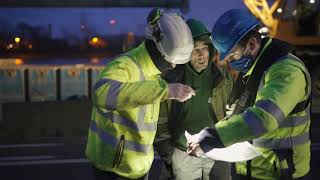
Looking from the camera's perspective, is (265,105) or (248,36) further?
(248,36)

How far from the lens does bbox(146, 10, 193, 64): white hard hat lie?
232cm

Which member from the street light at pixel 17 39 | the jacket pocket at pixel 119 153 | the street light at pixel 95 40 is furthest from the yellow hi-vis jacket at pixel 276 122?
the street light at pixel 95 40

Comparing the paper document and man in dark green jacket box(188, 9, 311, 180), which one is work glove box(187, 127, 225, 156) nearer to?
man in dark green jacket box(188, 9, 311, 180)

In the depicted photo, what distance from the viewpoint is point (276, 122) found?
1.99 metres

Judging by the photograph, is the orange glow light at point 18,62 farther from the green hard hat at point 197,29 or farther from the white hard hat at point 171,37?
the white hard hat at point 171,37

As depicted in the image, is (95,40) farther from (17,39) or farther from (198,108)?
(198,108)

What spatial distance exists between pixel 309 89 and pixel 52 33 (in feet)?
40.2

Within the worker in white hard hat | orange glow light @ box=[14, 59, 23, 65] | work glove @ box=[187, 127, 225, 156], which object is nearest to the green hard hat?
the worker in white hard hat

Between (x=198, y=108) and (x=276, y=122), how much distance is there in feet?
4.30

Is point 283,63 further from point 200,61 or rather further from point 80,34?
point 80,34

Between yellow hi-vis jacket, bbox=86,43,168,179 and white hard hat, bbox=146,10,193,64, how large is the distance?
0.09 metres

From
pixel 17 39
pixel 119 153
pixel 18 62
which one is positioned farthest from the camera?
pixel 17 39

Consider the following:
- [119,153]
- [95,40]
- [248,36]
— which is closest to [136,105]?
[119,153]

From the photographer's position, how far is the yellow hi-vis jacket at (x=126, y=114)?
2.16 meters
